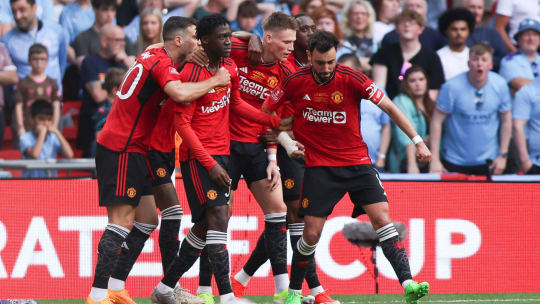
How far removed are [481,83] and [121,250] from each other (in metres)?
5.61

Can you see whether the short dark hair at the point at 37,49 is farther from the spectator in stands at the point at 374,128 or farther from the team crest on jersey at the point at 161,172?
the team crest on jersey at the point at 161,172

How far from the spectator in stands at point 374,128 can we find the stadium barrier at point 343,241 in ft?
5.11

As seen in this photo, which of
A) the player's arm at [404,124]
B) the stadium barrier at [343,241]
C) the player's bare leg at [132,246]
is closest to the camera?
the player's arm at [404,124]

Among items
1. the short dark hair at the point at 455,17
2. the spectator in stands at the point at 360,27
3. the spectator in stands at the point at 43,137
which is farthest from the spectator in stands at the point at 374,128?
the spectator in stands at the point at 43,137

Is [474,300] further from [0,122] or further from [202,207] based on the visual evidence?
[0,122]

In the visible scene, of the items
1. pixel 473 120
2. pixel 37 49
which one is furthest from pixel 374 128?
pixel 37 49

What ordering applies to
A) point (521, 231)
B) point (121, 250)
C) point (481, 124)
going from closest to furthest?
point (121, 250)
point (521, 231)
point (481, 124)

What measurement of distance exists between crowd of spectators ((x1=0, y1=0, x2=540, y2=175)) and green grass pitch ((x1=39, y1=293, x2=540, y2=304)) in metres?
2.30

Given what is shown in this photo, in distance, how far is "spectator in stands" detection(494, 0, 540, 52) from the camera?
45.1 ft

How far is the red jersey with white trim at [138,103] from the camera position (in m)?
7.94

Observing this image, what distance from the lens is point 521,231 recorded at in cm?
1061

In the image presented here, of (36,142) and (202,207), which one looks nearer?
(202,207)

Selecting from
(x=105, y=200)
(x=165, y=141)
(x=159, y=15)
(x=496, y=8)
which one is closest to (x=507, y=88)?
(x=496, y=8)

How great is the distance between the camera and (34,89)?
12758mm
